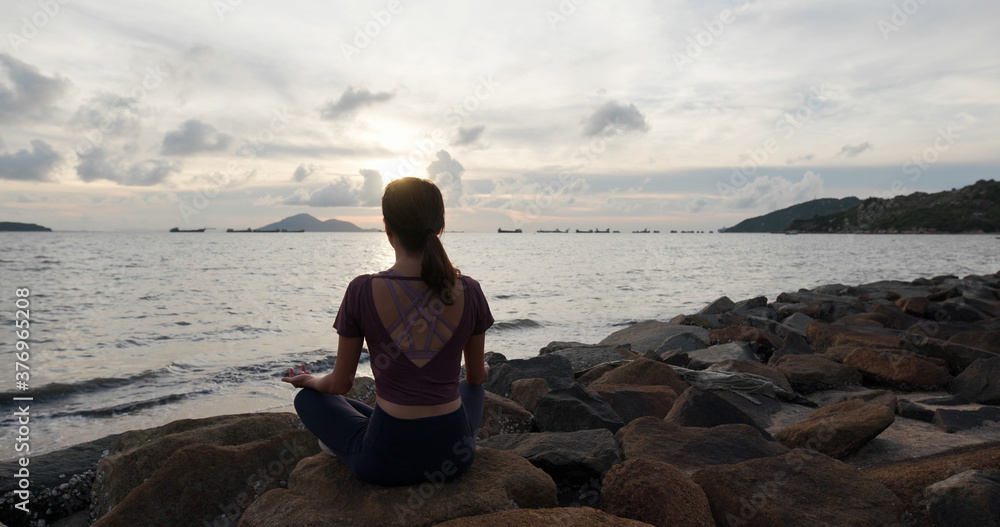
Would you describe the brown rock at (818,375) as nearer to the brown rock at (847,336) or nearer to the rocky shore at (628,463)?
the rocky shore at (628,463)

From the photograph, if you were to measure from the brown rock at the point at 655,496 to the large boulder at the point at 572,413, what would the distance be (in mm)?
1687

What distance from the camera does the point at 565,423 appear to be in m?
5.67

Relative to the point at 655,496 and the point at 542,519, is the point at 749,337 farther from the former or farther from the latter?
the point at 542,519

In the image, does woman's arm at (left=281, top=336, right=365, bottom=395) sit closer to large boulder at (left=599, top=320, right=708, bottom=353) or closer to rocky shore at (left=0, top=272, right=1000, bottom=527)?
rocky shore at (left=0, top=272, right=1000, bottom=527)

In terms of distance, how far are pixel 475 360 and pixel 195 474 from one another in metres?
2.32

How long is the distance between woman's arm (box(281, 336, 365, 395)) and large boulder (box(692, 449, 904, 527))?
2.61 m

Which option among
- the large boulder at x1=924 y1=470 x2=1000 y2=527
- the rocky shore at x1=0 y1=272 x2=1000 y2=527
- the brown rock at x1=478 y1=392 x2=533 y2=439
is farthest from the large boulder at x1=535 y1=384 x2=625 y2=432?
the large boulder at x1=924 y1=470 x2=1000 y2=527

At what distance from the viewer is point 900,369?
27.7 ft

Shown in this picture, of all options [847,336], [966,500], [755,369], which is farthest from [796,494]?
A: [847,336]

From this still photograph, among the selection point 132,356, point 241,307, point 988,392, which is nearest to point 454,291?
point 988,392

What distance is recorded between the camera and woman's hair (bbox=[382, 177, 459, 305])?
334cm

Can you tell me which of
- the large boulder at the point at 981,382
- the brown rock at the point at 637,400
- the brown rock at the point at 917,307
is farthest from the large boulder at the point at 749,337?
the brown rock at the point at 917,307

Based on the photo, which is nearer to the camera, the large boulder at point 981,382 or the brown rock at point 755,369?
the large boulder at point 981,382

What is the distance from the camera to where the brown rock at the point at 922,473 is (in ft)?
13.0
